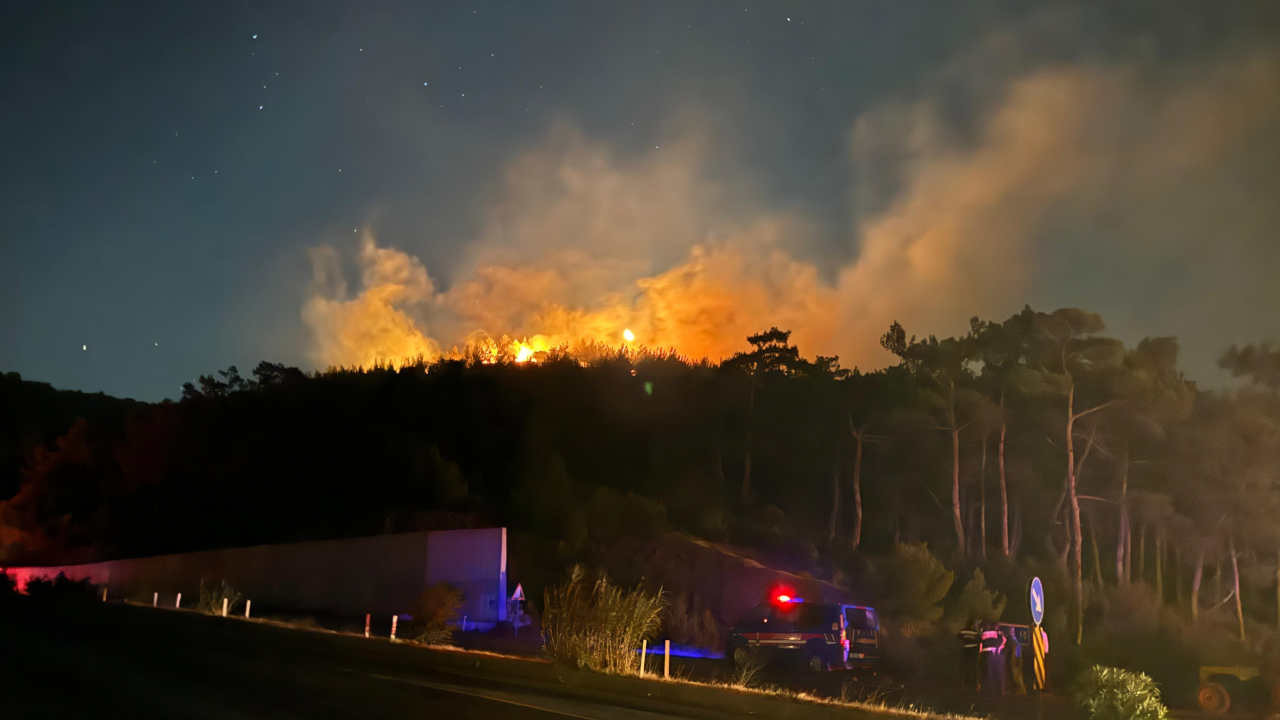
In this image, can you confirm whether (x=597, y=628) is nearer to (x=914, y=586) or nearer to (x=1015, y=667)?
(x=1015, y=667)

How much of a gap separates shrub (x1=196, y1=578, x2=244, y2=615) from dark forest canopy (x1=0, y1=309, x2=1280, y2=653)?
7.85m

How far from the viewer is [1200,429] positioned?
54.3 meters

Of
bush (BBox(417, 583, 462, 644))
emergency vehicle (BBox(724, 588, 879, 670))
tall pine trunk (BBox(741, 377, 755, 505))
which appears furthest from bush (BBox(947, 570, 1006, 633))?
bush (BBox(417, 583, 462, 644))

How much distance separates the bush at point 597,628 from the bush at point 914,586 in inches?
938

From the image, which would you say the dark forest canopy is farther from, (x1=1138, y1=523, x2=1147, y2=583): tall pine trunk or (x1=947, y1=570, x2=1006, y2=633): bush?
(x1=947, y1=570, x2=1006, y2=633): bush

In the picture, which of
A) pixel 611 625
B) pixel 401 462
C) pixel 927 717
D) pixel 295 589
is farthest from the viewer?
pixel 401 462

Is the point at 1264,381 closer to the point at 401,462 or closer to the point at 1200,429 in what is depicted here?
the point at 1200,429

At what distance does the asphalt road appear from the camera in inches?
438

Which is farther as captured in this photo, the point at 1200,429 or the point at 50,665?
the point at 1200,429

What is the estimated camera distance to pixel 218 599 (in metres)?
29.8

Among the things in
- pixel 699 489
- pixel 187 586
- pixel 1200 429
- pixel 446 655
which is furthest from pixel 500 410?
pixel 446 655

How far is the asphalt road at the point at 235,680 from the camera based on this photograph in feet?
36.5

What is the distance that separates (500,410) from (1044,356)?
33137mm

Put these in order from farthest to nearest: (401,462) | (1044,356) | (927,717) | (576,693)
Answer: (1044,356)
(401,462)
(576,693)
(927,717)
